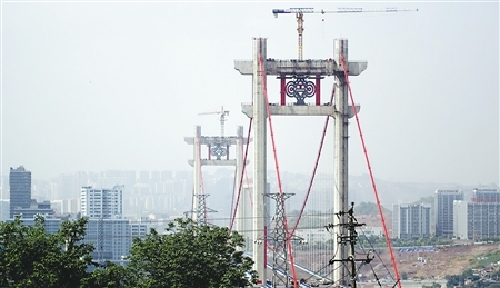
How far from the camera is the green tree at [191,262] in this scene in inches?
1439

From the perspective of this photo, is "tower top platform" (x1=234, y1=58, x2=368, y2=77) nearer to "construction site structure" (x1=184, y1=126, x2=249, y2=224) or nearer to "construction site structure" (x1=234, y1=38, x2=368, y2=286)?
"construction site structure" (x1=234, y1=38, x2=368, y2=286)

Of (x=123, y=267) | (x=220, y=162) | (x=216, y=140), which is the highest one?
(x=216, y=140)

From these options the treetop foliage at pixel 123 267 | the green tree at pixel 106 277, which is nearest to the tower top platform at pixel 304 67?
the treetop foliage at pixel 123 267

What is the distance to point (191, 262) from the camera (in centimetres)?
3706

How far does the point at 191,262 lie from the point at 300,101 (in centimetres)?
1242

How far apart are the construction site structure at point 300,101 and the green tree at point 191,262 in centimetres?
905

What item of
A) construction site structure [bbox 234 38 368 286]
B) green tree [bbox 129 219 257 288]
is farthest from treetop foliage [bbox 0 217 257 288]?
construction site structure [bbox 234 38 368 286]

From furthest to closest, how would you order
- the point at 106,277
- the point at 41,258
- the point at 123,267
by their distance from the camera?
the point at 123,267
the point at 41,258
the point at 106,277

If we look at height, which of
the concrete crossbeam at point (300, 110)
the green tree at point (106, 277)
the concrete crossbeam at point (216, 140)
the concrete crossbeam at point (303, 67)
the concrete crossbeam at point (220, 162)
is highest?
the concrete crossbeam at point (303, 67)

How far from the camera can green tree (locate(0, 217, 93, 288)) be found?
34.3 m

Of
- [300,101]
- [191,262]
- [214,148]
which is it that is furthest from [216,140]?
[191,262]

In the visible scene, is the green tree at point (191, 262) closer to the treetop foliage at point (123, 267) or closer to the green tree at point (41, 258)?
the treetop foliage at point (123, 267)

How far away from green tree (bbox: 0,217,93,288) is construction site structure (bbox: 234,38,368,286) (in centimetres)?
1194

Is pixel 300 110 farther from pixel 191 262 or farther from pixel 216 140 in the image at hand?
pixel 216 140
